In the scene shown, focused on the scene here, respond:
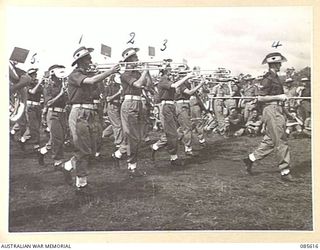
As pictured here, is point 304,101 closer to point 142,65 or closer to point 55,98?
point 142,65

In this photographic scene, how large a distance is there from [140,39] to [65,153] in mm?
353

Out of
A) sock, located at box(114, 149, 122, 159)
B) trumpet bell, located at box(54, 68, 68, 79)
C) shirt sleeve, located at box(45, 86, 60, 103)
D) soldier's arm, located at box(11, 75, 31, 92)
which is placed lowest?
sock, located at box(114, 149, 122, 159)

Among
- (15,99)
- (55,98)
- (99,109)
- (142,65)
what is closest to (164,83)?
(142,65)

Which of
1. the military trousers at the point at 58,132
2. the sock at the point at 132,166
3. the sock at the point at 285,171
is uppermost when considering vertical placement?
the military trousers at the point at 58,132

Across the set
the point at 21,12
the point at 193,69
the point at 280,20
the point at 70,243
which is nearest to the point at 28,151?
the point at 70,243

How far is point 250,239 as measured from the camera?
138 centimetres

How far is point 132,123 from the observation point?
1.44m

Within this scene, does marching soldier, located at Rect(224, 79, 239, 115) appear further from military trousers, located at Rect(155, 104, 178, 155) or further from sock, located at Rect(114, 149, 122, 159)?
sock, located at Rect(114, 149, 122, 159)

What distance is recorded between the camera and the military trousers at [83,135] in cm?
141

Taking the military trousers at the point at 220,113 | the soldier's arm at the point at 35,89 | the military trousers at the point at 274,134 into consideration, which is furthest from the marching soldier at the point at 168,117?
the soldier's arm at the point at 35,89

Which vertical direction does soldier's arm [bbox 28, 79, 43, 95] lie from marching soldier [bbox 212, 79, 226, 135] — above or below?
above

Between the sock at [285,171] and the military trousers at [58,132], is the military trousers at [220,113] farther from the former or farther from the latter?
the military trousers at [58,132]

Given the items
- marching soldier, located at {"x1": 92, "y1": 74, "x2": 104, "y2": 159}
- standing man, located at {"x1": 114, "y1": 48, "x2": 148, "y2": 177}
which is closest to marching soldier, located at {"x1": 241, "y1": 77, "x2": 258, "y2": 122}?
standing man, located at {"x1": 114, "y1": 48, "x2": 148, "y2": 177}

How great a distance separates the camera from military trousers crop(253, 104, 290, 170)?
1.42m
